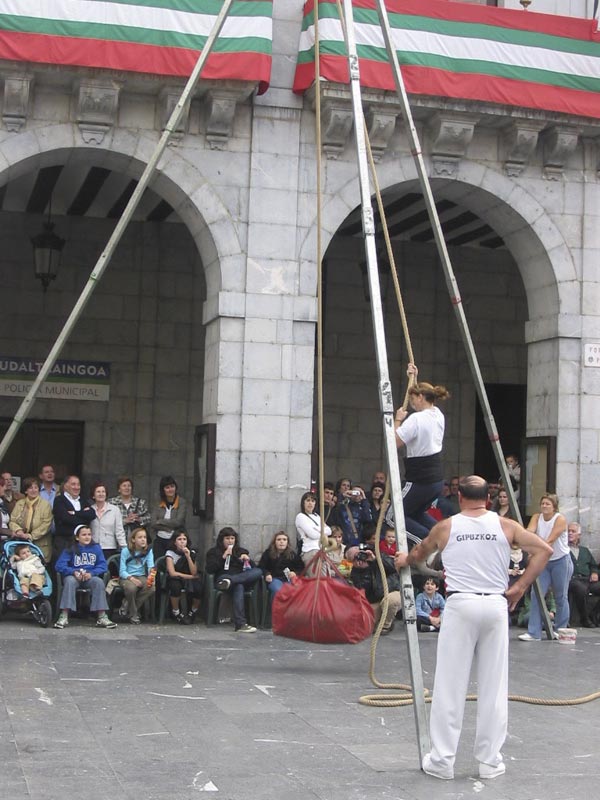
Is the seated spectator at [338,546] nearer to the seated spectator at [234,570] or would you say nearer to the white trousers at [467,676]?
the seated spectator at [234,570]

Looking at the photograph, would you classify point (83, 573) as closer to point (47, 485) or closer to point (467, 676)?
point (47, 485)

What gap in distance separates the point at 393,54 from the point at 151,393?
369 inches

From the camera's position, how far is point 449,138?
15125 millimetres

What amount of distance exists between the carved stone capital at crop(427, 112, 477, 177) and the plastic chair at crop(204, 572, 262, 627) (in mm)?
5581

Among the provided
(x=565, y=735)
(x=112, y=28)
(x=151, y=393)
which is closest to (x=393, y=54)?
(x=112, y=28)

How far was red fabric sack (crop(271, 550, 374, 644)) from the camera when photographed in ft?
33.5

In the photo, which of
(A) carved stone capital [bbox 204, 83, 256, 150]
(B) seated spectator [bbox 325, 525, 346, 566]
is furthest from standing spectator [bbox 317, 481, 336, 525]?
(A) carved stone capital [bbox 204, 83, 256, 150]

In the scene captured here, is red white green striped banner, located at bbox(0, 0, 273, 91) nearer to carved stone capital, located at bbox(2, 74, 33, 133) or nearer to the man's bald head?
carved stone capital, located at bbox(2, 74, 33, 133)

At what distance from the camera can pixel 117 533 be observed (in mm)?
14008

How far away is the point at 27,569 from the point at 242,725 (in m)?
5.38

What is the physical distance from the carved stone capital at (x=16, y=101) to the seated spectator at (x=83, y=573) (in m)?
4.61

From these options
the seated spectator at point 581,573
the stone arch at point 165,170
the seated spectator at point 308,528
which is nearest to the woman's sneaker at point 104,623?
the seated spectator at point 308,528

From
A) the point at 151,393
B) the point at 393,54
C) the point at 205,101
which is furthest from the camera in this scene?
the point at 151,393

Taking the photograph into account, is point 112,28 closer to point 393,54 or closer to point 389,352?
point 393,54
